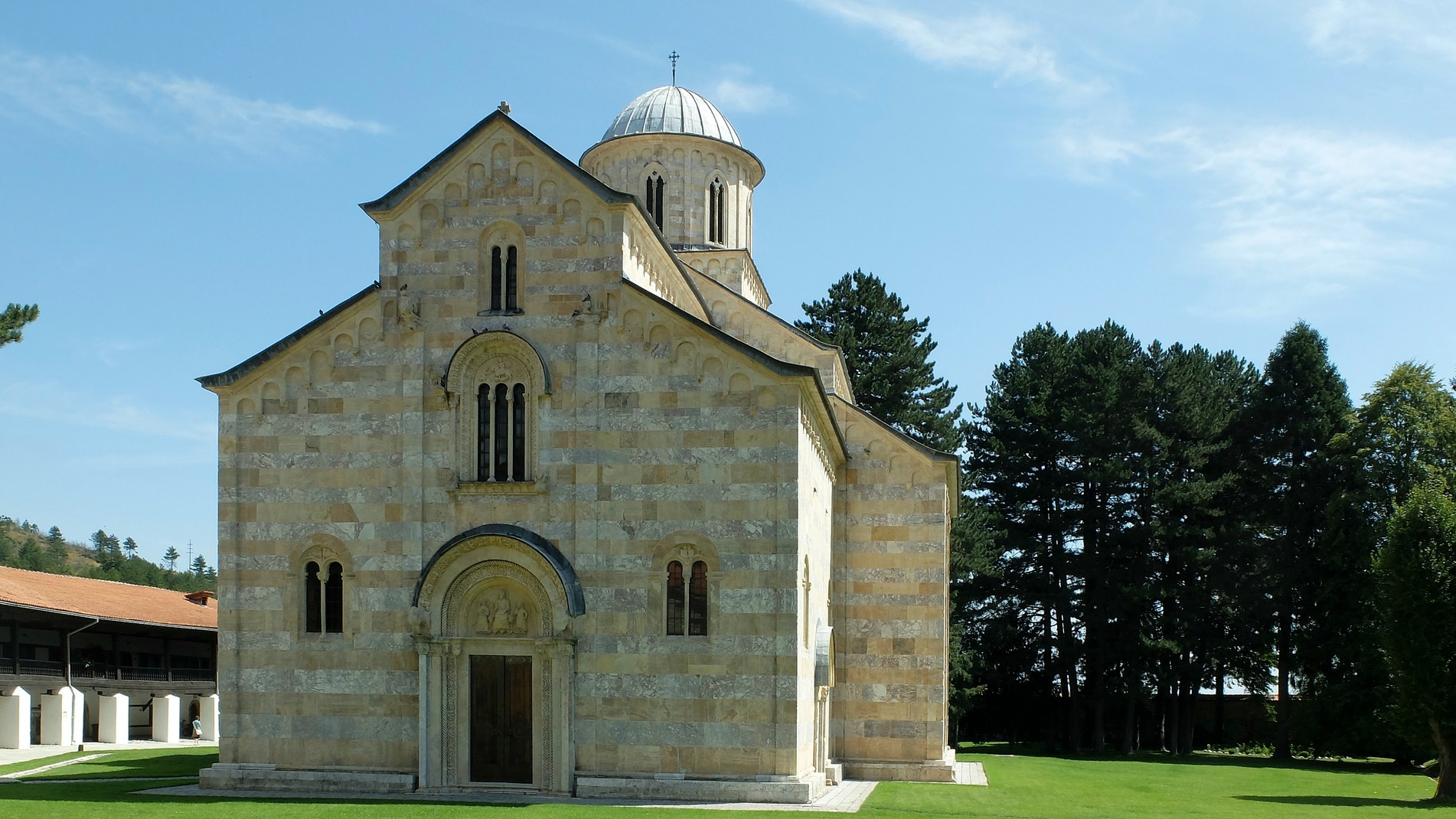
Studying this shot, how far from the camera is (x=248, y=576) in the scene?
79.4ft

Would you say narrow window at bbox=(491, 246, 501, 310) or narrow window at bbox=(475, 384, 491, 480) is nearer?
narrow window at bbox=(475, 384, 491, 480)

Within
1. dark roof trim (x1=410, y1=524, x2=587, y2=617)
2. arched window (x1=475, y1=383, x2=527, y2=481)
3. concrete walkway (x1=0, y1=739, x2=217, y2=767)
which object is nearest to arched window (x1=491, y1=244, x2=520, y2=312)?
arched window (x1=475, y1=383, x2=527, y2=481)

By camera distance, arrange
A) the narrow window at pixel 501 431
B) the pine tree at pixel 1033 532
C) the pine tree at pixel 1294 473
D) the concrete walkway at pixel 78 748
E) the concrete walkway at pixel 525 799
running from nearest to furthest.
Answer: the concrete walkway at pixel 525 799 < the narrow window at pixel 501 431 < the concrete walkway at pixel 78 748 < the pine tree at pixel 1294 473 < the pine tree at pixel 1033 532

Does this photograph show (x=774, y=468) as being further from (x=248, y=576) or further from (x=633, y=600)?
(x=248, y=576)

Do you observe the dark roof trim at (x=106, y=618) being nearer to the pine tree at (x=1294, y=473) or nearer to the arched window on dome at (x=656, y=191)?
the arched window on dome at (x=656, y=191)

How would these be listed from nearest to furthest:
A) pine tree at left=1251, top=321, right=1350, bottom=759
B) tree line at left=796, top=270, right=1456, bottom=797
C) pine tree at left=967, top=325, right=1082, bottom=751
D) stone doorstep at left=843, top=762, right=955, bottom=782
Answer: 1. stone doorstep at left=843, top=762, right=955, bottom=782
2. tree line at left=796, top=270, right=1456, bottom=797
3. pine tree at left=1251, top=321, right=1350, bottom=759
4. pine tree at left=967, top=325, right=1082, bottom=751

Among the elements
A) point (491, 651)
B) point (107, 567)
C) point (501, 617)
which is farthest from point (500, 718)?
point (107, 567)

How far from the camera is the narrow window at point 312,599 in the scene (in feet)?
78.9

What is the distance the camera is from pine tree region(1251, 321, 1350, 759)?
147ft

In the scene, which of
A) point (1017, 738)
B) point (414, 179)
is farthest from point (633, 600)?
point (1017, 738)

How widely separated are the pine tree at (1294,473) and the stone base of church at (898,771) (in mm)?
21912

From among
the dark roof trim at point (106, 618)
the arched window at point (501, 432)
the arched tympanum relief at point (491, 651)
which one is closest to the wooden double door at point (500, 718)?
the arched tympanum relief at point (491, 651)

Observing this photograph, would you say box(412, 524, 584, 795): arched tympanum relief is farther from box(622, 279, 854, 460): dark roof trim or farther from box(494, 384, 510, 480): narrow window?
box(622, 279, 854, 460): dark roof trim

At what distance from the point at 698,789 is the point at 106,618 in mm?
27543
